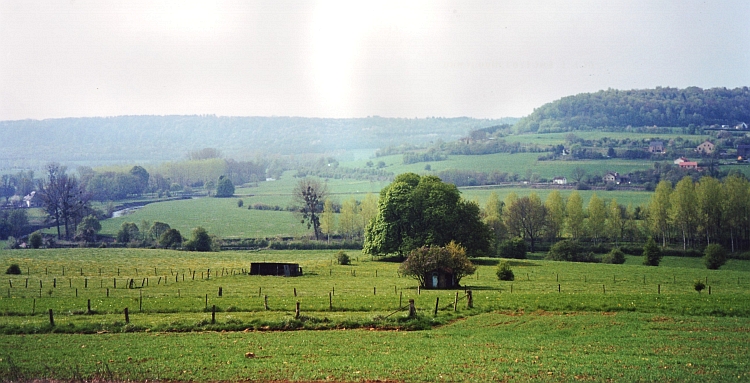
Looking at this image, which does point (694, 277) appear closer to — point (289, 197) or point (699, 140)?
point (289, 197)

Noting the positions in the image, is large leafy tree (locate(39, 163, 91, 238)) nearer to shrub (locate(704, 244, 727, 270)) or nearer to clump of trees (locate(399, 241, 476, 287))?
clump of trees (locate(399, 241, 476, 287))

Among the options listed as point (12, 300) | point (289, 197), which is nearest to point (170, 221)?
point (289, 197)

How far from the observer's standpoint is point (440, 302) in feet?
118

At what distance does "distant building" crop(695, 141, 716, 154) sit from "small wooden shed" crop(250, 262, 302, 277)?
136m

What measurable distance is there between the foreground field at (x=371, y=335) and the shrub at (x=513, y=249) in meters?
31.8

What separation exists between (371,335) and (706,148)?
162232 mm

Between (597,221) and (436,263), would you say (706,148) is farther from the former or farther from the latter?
(436,263)

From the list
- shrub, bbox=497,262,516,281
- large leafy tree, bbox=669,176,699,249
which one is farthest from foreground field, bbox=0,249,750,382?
large leafy tree, bbox=669,176,699,249

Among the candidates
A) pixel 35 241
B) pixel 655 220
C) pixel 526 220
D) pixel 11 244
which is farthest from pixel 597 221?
pixel 11 244

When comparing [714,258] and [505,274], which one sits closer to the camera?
[505,274]

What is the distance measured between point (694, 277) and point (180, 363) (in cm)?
4670

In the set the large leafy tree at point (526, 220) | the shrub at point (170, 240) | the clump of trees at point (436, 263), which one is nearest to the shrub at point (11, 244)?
the shrub at point (170, 240)

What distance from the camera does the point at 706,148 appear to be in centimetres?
16712

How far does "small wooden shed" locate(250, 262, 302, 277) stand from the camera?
5900cm
